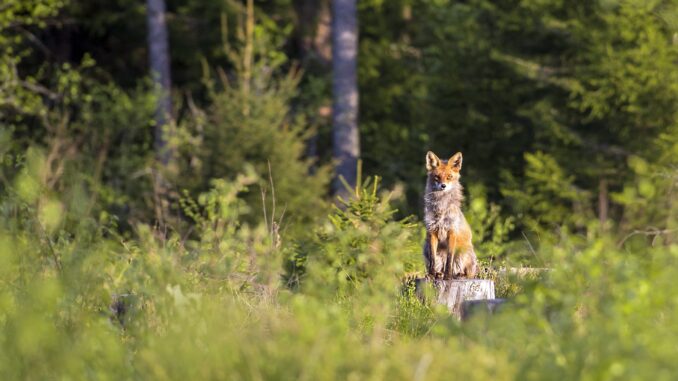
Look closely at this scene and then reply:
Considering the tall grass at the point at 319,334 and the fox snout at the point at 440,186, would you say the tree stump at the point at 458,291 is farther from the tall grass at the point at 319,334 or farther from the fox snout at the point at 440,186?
the tall grass at the point at 319,334

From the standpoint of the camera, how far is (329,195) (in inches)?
919

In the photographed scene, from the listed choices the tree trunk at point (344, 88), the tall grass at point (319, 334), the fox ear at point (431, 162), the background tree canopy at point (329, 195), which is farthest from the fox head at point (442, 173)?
the tree trunk at point (344, 88)

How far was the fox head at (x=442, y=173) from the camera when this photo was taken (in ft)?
33.2

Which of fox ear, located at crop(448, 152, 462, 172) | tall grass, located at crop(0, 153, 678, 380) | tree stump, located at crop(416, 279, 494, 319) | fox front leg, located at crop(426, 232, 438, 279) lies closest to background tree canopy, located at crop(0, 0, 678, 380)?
tall grass, located at crop(0, 153, 678, 380)

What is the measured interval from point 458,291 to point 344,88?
→ 13900 mm

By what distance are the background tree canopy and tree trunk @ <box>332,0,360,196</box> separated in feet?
3.30

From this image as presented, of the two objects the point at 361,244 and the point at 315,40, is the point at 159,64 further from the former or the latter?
the point at 361,244

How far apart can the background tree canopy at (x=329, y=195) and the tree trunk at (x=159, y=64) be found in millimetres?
234

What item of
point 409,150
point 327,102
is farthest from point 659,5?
point 327,102

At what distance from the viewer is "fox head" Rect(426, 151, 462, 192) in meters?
10.1

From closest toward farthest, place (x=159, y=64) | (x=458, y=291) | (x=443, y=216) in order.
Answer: (x=458, y=291)
(x=443, y=216)
(x=159, y=64)

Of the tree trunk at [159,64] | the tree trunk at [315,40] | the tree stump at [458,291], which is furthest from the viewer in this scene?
the tree trunk at [315,40]

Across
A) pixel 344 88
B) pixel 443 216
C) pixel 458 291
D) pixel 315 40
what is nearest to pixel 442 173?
pixel 443 216

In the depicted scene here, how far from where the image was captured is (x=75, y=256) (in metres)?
7.19
